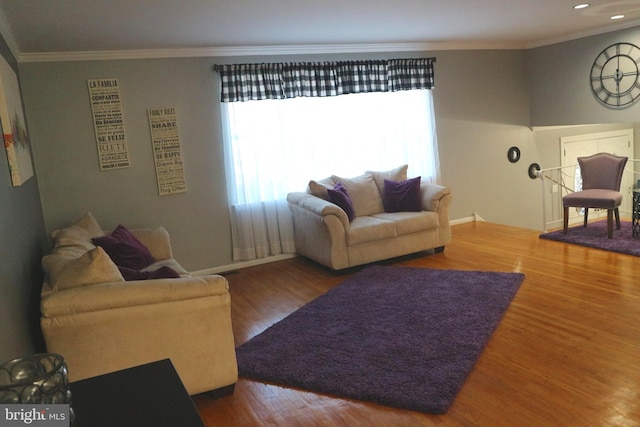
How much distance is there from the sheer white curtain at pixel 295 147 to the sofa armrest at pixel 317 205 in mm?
304

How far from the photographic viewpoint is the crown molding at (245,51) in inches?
182

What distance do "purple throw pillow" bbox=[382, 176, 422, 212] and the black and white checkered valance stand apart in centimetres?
122

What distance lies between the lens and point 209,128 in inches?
207

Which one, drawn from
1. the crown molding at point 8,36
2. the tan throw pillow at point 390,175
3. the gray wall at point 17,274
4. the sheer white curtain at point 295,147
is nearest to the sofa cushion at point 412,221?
the tan throw pillow at point 390,175

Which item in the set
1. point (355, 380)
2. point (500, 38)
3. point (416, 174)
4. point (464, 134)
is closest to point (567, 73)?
point (500, 38)

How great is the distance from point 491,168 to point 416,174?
4.21 feet

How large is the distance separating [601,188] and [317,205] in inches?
132

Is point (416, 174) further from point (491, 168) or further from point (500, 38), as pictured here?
point (500, 38)

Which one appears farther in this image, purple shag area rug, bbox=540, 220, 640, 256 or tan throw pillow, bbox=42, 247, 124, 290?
purple shag area rug, bbox=540, 220, 640, 256

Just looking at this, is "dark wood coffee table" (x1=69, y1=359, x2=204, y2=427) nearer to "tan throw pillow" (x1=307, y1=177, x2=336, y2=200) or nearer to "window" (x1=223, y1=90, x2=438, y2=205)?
"tan throw pillow" (x1=307, y1=177, x2=336, y2=200)

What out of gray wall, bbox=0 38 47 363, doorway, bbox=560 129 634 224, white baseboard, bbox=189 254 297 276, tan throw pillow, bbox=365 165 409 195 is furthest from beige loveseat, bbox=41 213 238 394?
doorway, bbox=560 129 634 224

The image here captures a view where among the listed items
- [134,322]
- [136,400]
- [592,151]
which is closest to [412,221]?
[134,322]

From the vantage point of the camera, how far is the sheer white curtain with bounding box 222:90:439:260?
17.8 ft

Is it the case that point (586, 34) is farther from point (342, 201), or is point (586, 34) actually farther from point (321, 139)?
point (342, 201)
